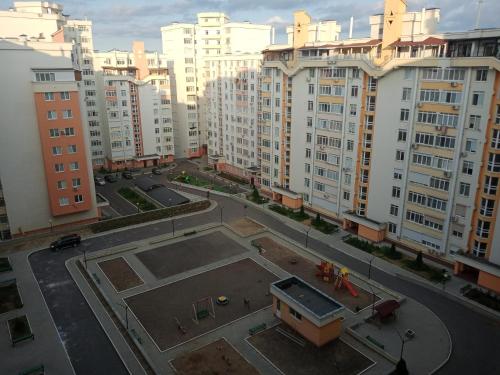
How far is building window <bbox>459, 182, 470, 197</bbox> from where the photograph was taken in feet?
164

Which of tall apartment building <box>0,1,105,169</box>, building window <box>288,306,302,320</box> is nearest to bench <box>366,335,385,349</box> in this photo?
building window <box>288,306,302,320</box>


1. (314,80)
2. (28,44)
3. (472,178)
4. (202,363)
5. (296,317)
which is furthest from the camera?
(314,80)

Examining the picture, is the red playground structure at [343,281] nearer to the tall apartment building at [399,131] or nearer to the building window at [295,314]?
the building window at [295,314]

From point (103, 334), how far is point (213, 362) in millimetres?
12544

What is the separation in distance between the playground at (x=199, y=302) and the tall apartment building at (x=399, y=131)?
22460 mm

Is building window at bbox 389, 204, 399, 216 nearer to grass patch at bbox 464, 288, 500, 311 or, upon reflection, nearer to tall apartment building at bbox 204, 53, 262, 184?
grass patch at bbox 464, 288, 500, 311

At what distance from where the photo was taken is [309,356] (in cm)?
3750

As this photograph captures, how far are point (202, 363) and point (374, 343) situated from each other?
55.1 ft

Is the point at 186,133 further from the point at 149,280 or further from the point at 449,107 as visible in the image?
the point at 449,107

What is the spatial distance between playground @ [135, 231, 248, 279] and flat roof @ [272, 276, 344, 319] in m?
15.9

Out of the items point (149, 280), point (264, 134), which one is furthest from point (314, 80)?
point (149, 280)

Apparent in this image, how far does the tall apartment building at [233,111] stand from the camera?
92250mm

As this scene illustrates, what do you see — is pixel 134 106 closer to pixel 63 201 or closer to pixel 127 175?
pixel 127 175

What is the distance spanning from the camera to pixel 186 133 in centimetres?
11969
